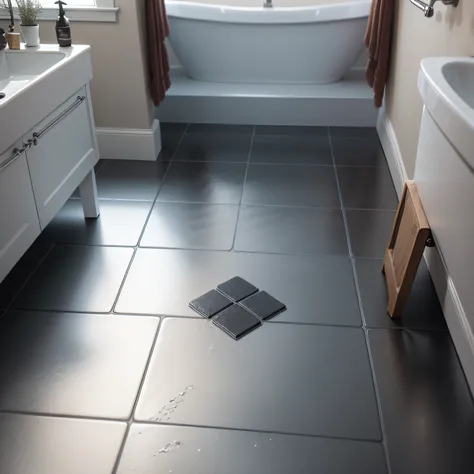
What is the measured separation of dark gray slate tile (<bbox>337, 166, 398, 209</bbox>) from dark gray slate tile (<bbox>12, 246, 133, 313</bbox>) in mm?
1092

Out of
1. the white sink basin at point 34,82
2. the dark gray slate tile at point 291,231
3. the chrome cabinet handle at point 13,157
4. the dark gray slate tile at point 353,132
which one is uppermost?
the white sink basin at point 34,82

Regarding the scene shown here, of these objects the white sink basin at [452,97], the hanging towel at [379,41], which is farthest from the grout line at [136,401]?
the hanging towel at [379,41]

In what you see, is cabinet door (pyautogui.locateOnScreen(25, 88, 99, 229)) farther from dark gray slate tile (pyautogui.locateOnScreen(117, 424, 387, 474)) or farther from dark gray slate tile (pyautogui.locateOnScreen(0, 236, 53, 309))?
dark gray slate tile (pyautogui.locateOnScreen(117, 424, 387, 474))

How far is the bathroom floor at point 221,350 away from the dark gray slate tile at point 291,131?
0.74 meters

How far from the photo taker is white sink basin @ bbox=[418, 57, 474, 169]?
1214 millimetres

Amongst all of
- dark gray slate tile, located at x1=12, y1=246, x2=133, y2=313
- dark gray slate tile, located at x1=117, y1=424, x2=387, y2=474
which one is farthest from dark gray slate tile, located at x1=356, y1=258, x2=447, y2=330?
dark gray slate tile, located at x1=12, y1=246, x2=133, y2=313

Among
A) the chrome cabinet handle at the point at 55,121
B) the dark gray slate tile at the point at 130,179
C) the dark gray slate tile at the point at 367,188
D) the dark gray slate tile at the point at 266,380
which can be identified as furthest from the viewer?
the dark gray slate tile at the point at 130,179

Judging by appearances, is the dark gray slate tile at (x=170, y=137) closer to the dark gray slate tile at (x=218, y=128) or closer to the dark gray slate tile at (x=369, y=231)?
the dark gray slate tile at (x=218, y=128)

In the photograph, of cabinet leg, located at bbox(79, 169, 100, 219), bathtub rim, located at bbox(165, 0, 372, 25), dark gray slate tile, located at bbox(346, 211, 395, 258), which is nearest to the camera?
dark gray slate tile, located at bbox(346, 211, 395, 258)

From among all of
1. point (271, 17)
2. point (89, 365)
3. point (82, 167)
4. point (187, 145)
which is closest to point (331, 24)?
point (271, 17)

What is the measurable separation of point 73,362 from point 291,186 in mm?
1456

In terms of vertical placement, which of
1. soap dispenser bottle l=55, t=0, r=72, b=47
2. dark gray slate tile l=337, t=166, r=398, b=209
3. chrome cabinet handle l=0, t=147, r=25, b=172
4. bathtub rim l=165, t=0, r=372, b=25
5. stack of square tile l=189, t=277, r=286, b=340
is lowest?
stack of square tile l=189, t=277, r=286, b=340

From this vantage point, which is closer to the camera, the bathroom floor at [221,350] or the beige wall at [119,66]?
the bathroom floor at [221,350]

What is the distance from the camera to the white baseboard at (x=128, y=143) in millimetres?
2979
